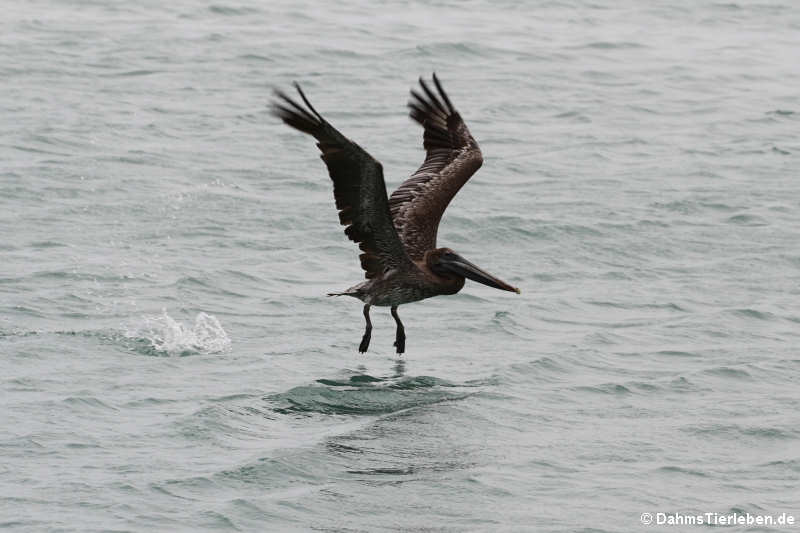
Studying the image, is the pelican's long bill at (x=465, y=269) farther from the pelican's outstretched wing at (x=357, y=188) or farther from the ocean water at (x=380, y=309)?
the ocean water at (x=380, y=309)

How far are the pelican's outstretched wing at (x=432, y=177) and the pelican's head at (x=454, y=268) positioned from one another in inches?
13.1

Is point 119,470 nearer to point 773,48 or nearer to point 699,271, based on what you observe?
point 699,271

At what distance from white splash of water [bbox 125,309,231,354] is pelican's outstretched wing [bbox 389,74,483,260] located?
5.98 ft

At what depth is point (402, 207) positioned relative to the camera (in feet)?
43.4

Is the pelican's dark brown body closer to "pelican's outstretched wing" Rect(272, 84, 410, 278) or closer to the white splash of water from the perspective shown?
"pelican's outstretched wing" Rect(272, 84, 410, 278)

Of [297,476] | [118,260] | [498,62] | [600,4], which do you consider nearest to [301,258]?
[118,260]

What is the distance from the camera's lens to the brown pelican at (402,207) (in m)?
10.8

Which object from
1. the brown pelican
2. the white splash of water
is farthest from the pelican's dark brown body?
the white splash of water

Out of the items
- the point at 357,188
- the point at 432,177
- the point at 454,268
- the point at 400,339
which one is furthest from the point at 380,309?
the point at 357,188

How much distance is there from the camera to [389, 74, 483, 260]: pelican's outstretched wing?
1312cm

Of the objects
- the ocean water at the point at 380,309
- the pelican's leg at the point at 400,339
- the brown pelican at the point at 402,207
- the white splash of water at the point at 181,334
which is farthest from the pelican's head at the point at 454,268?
the white splash of water at the point at 181,334

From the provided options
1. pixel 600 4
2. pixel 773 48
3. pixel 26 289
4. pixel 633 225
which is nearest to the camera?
pixel 26 289

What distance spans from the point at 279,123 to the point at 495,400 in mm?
9956

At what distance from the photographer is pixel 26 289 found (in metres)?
13.8
